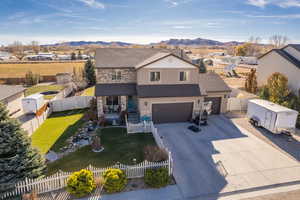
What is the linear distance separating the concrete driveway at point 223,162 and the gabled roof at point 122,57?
8.24 meters

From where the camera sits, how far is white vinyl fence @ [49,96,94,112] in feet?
75.9

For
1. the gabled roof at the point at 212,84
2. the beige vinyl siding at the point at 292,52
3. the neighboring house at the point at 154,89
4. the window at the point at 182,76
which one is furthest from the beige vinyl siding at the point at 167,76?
the beige vinyl siding at the point at 292,52

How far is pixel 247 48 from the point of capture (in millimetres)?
90688

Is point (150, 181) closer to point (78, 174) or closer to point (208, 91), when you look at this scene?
point (78, 174)

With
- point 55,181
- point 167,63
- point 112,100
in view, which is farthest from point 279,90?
point 55,181

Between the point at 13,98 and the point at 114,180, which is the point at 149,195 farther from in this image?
the point at 13,98

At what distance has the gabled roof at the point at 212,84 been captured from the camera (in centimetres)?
2052

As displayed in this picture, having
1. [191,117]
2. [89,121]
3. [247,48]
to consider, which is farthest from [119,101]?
[247,48]

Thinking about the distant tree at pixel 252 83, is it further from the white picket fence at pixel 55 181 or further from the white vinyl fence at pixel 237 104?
the white picket fence at pixel 55 181

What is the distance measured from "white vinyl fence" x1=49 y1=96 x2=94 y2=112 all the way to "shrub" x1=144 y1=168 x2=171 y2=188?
53.5ft

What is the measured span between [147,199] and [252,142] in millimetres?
10590

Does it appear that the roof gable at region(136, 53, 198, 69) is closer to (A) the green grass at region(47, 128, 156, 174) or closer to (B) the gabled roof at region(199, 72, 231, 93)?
(B) the gabled roof at region(199, 72, 231, 93)

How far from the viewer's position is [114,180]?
9.38 meters

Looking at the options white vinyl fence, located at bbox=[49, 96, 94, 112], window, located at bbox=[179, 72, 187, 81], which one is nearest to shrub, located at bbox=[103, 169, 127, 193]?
window, located at bbox=[179, 72, 187, 81]
